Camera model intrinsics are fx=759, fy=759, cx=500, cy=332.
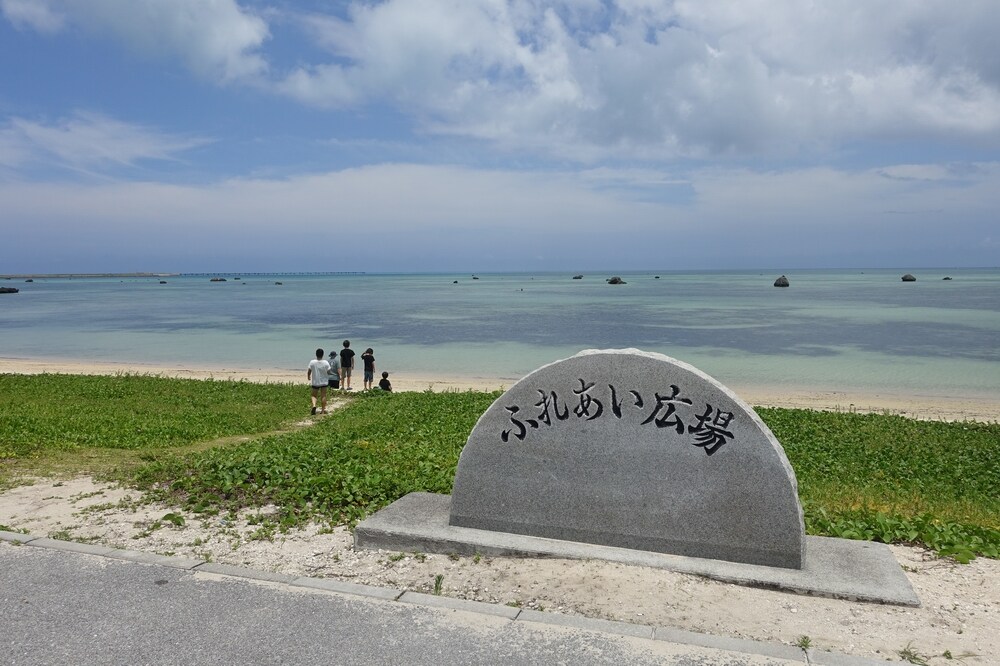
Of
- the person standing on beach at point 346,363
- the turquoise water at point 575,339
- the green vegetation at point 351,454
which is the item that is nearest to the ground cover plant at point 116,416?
the green vegetation at point 351,454

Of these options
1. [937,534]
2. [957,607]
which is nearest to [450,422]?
[937,534]

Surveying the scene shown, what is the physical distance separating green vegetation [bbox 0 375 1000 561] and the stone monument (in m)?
1.72

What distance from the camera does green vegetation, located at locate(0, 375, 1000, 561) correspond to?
27.0 feet

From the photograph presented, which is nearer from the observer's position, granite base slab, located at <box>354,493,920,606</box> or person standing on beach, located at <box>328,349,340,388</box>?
granite base slab, located at <box>354,493,920,606</box>

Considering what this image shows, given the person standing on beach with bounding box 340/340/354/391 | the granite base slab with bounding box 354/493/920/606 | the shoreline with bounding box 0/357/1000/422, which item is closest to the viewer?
the granite base slab with bounding box 354/493/920/606

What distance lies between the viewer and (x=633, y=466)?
257 inches

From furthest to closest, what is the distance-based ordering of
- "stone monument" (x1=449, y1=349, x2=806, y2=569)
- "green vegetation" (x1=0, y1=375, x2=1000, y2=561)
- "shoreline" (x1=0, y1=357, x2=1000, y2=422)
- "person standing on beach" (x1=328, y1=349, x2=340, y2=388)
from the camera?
"person standing on beach" (x1=328, y1=349, x2=340, y2=388)
"shoreline" (x1=0, y1=357, x2=1000, y2=422)
"green vegetation" (x1=0, y1=375, x2=1000, y2=561)
"stone monument" (x1=449, y1=349, x2=806, y2=569)

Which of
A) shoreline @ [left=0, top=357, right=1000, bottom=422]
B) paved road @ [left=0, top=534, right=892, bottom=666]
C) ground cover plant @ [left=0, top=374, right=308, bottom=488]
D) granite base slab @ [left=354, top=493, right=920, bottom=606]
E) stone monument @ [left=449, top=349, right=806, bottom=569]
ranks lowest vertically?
shoreline @ [left=0, top=357, right=1000, bottom=422]

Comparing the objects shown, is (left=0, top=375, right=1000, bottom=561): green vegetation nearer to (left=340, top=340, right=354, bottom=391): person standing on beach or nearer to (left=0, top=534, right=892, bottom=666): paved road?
(left=0, top=534, right=892, bottom=666): paved road

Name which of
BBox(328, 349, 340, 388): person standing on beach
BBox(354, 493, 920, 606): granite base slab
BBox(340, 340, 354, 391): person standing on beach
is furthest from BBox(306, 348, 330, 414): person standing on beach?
BBox(354, 493, 920, 606): granite base slab

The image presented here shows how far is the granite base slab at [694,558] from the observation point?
19.2ft

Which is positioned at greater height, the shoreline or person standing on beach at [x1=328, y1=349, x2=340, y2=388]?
person standing on beach at [x1=328, y1=349, x2=340, y2=388]

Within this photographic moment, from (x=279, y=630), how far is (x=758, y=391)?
2439 cm

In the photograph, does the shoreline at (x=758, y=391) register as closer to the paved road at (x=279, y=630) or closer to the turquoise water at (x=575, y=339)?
the turquoise water at (x=575, y=339)
